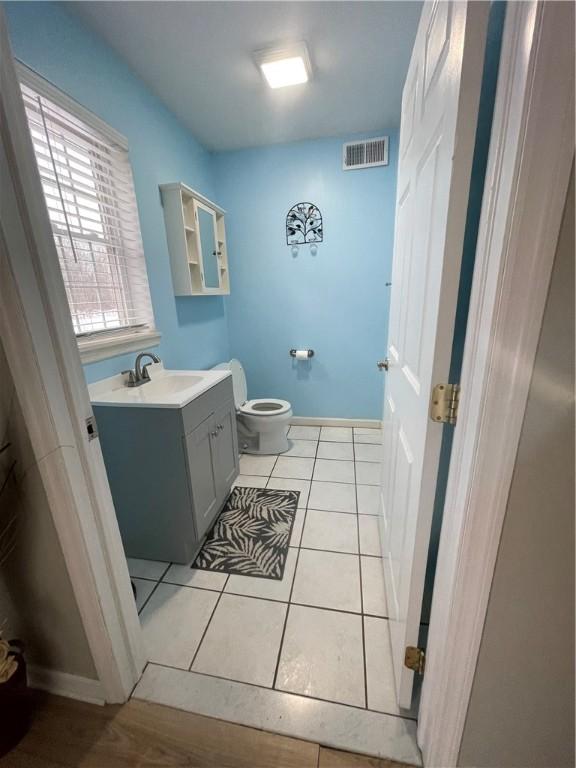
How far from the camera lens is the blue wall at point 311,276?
246cm

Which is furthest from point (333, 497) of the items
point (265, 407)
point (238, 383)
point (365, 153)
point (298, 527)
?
point (365, 153)

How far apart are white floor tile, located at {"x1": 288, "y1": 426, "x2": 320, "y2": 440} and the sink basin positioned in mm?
1272

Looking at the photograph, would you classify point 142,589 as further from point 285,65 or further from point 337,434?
point 285,65

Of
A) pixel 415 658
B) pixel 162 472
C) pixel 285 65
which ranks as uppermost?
pixel 285 65

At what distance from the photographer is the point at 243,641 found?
1162 mm

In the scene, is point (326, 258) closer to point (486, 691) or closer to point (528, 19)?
point (528, 19)

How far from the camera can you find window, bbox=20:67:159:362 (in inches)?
49.6

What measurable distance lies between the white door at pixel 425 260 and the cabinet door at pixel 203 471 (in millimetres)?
884

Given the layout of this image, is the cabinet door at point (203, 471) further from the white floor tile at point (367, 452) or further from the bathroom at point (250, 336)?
the white floor tile at point (367, 452)

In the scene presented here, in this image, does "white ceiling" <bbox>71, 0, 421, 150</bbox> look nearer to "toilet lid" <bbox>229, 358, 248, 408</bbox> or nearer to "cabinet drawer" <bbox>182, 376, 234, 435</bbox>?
"cabinet drawer" <bbox>182, 376, 234, 435</bbox>

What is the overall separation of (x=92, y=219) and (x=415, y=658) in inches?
86.6

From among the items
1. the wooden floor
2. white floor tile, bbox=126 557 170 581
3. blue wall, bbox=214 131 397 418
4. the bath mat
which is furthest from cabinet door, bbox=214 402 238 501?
blue wall, bbox=214 131 397 418

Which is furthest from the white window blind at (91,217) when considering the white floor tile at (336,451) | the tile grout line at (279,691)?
the white floor tile at (336,451)

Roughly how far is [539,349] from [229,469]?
167 centimetres
